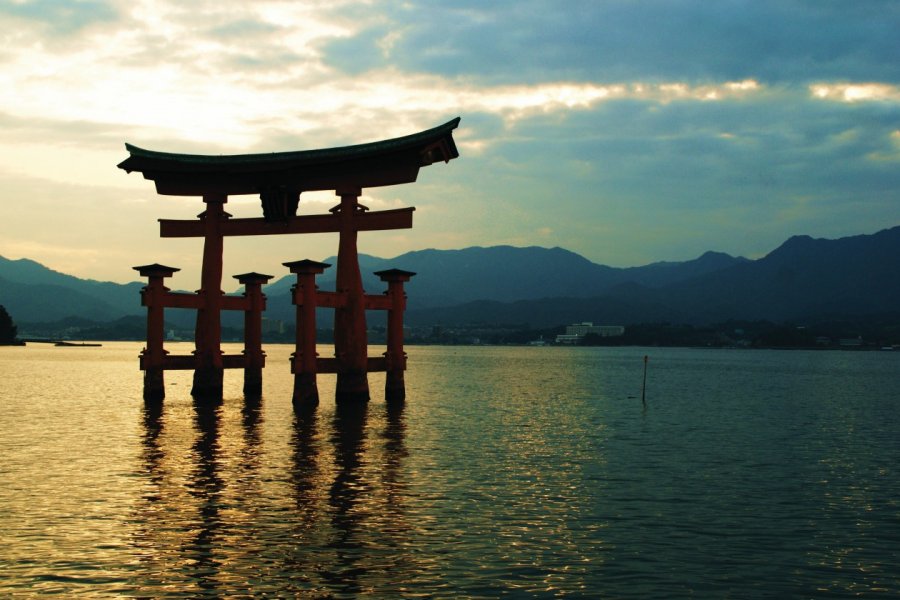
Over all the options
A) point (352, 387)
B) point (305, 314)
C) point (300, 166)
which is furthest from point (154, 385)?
point (300, 166)

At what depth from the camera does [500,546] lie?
14.5 metres

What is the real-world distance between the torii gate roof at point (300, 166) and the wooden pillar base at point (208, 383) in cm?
835

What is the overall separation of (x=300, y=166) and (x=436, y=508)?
21.5m

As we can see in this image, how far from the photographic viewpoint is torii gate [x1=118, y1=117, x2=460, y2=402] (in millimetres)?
34156

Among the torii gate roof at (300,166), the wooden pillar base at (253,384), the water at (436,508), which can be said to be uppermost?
the torii gate roof at (300,166)

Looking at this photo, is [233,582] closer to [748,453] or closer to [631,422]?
[748,453]

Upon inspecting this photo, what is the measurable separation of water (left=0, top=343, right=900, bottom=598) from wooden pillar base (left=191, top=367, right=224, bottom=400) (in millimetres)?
2439

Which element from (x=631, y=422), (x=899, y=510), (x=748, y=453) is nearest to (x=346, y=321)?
(x=631, y=422)

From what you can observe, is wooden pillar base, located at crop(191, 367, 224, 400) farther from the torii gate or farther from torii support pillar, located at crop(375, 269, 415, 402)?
torii support pillar, located at crop(375, 269, 415, 402)

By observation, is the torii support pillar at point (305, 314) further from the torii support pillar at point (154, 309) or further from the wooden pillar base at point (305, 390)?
the torii support pillar at point (154, 309)

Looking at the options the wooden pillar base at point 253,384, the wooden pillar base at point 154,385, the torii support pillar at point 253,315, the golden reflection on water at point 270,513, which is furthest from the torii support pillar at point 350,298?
the wooden pillar base at point 253,384

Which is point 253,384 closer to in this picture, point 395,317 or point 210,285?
point 210,285

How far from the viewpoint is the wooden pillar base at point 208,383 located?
1531 inches

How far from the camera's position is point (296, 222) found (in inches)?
1458
